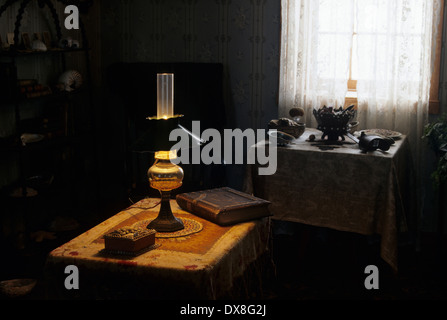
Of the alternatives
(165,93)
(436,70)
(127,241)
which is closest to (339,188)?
(436,70)

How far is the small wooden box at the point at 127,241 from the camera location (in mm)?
1852

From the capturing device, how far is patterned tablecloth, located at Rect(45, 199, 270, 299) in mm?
1761

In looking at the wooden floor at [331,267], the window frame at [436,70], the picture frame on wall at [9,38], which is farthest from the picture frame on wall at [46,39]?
the window frame at [436,70]

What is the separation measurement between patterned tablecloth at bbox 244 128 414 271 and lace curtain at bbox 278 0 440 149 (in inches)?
24.2

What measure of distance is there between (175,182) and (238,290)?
17.8 inches

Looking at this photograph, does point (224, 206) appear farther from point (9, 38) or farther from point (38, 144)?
point (9, 38)

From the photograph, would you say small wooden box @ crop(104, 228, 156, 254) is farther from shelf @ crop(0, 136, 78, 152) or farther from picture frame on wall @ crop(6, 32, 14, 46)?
picture frame on wall @ crop(6, 32, 14, 46)

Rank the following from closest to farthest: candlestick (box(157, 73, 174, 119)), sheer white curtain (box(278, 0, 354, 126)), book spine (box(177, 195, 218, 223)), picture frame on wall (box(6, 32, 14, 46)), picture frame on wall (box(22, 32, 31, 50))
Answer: candlestick (box(157, 73, 174, 119)) < book spine (box(177, 195, 218, 223)) < picture frame on wall (box(6, 32, 14, 46)) < picture frame on wall (box(22, 32, 31, 50)) < sheer white curtain (box(278, 0, 354, 126))

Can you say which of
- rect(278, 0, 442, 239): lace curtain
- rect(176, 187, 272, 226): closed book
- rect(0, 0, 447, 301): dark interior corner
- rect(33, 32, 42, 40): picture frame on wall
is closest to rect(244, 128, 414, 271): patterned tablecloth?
rect(0, 0, 447, 301): dark interior corner

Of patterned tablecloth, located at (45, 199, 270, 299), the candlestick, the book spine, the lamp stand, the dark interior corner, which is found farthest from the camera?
the dark interior corner

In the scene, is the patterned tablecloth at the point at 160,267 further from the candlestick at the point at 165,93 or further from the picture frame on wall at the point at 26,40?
the picture frame on wall at the point at 26,40

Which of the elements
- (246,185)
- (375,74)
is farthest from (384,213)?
(375,74)

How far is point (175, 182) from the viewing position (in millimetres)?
2102
